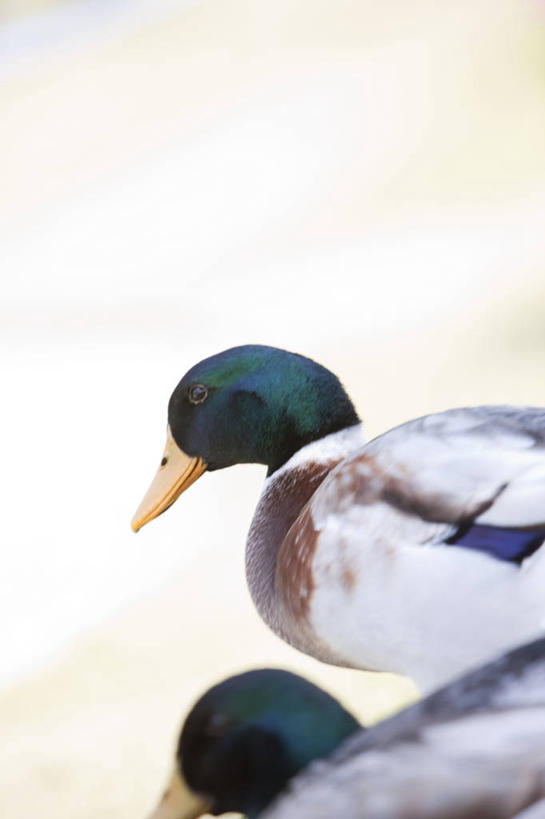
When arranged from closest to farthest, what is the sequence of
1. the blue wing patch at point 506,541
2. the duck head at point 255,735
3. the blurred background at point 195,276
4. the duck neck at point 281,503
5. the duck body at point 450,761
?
the duck body at point 450,761 < the duck head at point 255,735 < the blue wing patch at point 506,541 < the duck neck at point 281,503 < the blurred background at point 195,276

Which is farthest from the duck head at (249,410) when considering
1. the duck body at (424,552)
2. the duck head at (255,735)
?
the duck head at (255,735)

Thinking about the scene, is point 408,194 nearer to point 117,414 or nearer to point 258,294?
point 258,294

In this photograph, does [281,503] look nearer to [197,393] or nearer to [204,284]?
[197,393]

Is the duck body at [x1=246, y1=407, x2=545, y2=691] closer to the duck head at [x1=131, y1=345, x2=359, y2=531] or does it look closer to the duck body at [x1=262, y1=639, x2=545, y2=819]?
the duck head at [x1=131, y1=345, x2=359, y2=531]

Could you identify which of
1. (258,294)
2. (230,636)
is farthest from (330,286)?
(230,636)

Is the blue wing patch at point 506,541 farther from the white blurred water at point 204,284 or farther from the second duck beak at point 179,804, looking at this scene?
the white blurred water at point 204,284

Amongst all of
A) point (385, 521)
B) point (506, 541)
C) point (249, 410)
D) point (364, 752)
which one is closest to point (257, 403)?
point (249, 410)

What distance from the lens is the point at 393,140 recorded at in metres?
5.80

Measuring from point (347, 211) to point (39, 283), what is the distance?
1375 millimetres

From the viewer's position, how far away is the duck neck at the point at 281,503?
5.73ft

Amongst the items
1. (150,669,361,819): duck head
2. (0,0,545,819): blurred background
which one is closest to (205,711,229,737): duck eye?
(150,669,361,819): duck head

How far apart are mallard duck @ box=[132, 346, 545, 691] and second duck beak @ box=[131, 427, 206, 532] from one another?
5 centimetres

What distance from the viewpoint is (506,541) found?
56.1 inches

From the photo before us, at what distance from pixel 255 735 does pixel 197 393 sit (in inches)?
25.5
